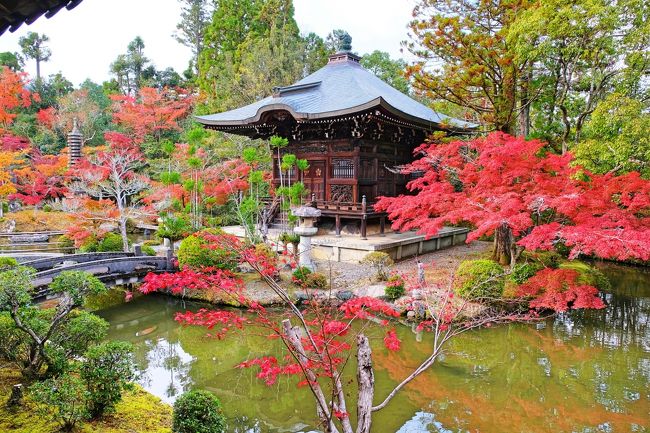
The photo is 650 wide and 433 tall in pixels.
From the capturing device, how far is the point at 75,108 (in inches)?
970

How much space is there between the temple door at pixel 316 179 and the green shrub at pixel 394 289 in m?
5.44

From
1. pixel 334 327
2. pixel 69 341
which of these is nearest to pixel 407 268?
pixel 334 327

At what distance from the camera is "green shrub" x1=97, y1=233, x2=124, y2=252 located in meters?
12.1

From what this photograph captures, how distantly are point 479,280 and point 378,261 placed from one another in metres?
2.85

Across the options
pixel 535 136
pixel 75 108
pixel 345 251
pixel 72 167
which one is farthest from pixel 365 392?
pixel 75 108

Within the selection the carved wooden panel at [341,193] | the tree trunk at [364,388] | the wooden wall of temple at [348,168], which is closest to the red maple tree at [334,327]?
the tree trunk at [364,388]

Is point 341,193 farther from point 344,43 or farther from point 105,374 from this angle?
point 105,374

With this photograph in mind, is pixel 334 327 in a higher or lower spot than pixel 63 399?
higher

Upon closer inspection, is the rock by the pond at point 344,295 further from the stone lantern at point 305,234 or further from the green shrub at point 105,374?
the green shrub at point 105,374

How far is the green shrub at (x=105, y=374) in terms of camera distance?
→ 416cm

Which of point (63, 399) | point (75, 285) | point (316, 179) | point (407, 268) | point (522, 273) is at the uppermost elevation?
point (316, 179)

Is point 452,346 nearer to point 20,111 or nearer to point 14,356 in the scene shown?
point 14,356

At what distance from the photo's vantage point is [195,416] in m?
3.74

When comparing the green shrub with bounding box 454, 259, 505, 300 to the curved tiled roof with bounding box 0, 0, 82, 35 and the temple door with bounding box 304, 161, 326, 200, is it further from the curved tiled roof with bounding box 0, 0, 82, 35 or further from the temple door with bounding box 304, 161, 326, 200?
the curved tiled roof with bounding box 0, 0, 82, 35
